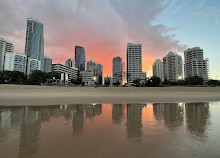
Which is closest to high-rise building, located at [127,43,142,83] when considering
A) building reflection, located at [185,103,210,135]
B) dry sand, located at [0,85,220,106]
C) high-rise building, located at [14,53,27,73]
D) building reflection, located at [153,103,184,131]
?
dry sand, located at [0,85,220,106]

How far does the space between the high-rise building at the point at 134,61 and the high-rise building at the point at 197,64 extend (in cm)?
7606

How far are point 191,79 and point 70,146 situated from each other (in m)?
121

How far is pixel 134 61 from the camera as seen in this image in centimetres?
18938

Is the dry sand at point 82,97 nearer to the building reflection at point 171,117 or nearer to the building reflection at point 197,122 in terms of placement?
the building reflection at point 171,117

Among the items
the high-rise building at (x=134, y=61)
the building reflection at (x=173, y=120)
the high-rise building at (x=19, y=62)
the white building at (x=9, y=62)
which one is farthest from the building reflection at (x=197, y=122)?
the white building at (x=9, y=62)

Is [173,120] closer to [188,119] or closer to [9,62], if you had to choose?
[188,119]

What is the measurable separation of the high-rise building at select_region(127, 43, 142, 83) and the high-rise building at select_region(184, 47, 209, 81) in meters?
76.1

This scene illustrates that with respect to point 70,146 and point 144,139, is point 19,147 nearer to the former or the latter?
point 70,146

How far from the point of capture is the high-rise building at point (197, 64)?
566ft

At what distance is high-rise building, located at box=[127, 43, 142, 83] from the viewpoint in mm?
187125

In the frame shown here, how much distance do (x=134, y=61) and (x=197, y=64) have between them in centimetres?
9226

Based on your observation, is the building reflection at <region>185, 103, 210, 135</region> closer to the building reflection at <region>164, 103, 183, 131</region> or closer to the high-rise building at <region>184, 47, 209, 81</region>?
the building reflection at <region>164, 103, 183, 131</region>

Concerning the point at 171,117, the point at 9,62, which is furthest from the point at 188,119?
the point at 9,62

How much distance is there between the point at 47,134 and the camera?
630cm
